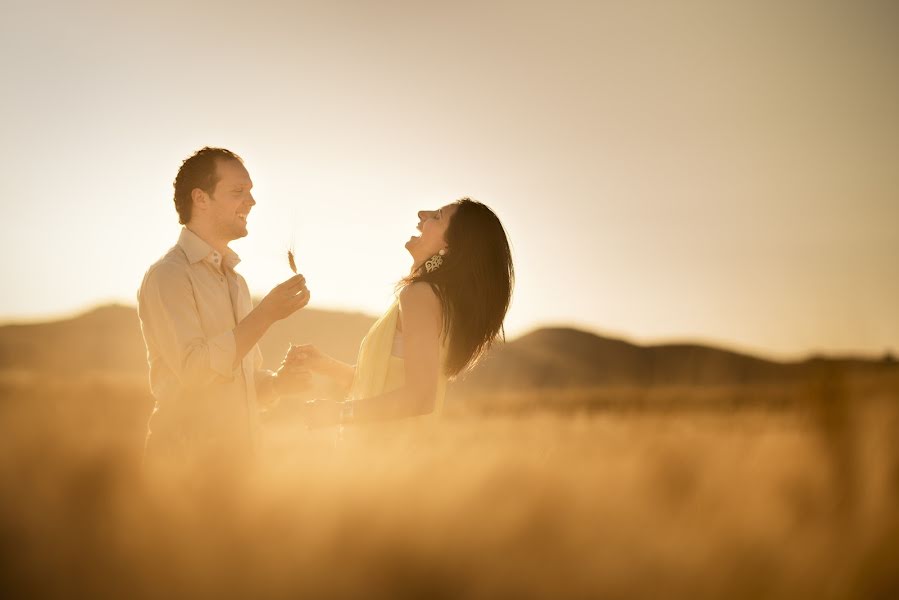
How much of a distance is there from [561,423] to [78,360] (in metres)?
81.4

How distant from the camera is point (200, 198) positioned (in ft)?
14.3

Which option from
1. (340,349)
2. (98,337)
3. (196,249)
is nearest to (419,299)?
(196,249)

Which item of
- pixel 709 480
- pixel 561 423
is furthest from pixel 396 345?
pixel 561 423

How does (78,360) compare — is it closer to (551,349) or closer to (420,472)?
(551,349)

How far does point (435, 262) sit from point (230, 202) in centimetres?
123

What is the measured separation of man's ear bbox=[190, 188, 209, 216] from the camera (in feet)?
14.3

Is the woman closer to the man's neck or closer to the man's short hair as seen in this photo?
the man's neck

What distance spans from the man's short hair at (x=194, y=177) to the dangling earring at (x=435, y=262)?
130 cm

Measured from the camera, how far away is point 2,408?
361 cm

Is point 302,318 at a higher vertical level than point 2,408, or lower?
higher

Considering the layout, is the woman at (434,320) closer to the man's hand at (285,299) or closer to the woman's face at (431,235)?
the woman's face at (431,235)

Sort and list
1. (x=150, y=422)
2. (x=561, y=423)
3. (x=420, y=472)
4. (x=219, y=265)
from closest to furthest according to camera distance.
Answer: (x=420, y=472)
(x=150, y=422)
(x=219, y=265)
(x=561, y=423)

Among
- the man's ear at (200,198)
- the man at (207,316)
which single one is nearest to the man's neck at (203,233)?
the man at (207,316)

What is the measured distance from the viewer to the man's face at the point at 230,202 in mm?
4363
